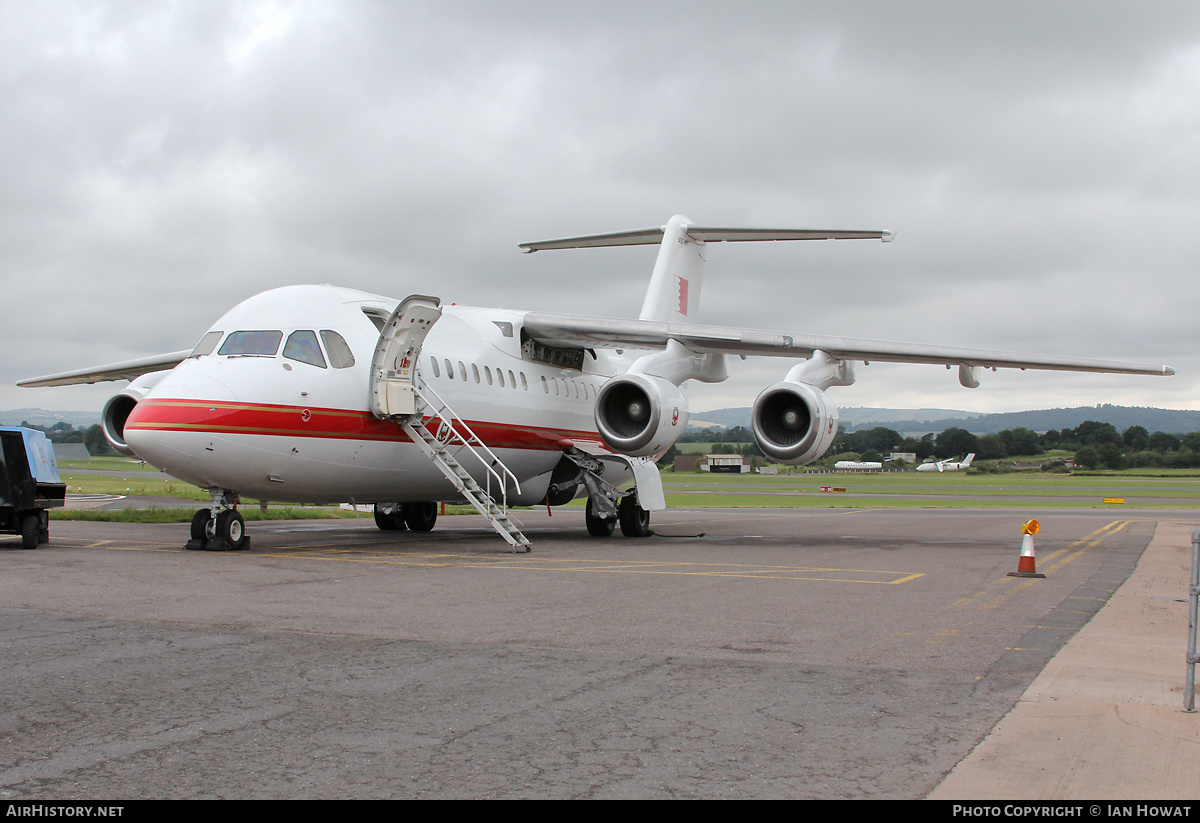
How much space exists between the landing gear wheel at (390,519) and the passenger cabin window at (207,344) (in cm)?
694

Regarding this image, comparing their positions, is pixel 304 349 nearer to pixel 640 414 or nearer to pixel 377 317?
pixel 377 317

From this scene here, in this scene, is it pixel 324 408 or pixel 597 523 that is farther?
pixel 597 523

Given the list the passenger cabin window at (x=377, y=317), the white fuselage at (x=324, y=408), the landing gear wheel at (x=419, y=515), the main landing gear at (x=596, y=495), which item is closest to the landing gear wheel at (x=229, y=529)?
the white fuselage at (x=324, y=408)

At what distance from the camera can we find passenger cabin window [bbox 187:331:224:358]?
14172 millimetres

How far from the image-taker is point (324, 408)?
46.8ft

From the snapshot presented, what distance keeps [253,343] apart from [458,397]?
378 centimetres

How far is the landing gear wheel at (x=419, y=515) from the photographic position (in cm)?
2091

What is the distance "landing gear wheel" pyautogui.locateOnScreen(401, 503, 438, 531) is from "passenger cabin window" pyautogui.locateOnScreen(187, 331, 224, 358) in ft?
24.1

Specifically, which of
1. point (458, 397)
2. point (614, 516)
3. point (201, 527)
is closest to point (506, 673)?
point (201, 527)

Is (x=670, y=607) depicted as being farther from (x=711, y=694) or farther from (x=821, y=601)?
(x=711, y=694)

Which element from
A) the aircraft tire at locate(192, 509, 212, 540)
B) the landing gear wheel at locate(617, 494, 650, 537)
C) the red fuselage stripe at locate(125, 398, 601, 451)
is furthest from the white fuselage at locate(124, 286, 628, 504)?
the landing gear wheel at locate(617, 494, 650, 537)

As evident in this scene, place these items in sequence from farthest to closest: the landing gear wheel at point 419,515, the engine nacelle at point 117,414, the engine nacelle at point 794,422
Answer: the landing gear wheel at point 419,515 → the engine nacelle at point 117,414 → the engine nacelle at point 794,422

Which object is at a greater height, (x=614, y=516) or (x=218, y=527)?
(x=218, y=527)

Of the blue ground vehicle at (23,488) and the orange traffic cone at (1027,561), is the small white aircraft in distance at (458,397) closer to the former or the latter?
the blue ground vehicle at (23,488)
